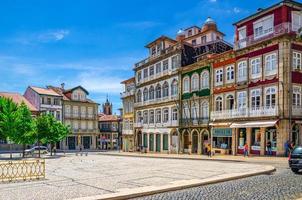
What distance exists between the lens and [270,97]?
105 feet

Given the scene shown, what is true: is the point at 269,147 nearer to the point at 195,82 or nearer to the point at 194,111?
the point at 194,111

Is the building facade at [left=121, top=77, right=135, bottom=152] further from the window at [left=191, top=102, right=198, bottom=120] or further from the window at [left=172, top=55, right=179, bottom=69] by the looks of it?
the window at [left=191, top=102, right=198, bottom=120]

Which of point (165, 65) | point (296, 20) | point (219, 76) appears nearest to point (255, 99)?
point (219, 76)

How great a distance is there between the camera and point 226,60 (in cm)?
3766

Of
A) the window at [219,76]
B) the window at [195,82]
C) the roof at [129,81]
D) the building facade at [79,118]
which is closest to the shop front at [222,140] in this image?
the window at [219,76]

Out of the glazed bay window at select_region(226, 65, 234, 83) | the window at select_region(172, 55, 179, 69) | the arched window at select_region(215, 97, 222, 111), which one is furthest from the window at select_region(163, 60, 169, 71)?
the glazed bay window at select_region(226, 65, 234, 83)

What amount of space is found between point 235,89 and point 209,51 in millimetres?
10140

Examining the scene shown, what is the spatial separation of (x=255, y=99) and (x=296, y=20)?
8190 millimetres

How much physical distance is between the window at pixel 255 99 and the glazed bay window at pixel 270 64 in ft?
6.93

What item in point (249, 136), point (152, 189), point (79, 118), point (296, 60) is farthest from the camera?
point (79, 118)

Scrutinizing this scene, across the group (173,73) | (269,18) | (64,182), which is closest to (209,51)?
(173,73)

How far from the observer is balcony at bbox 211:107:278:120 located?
103 feet

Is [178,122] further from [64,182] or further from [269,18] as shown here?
[64,182]

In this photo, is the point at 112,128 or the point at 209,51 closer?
the point at 209,51
